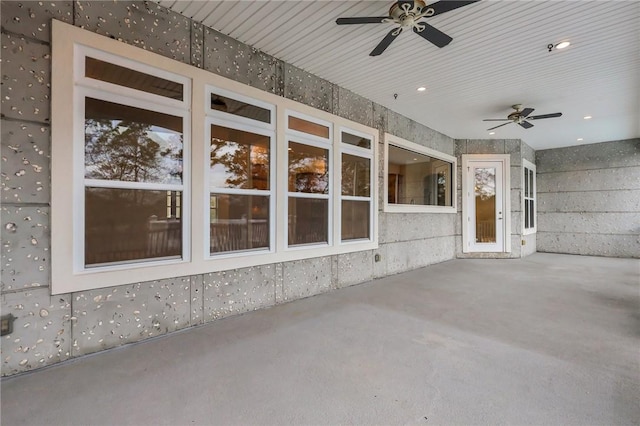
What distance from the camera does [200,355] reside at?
2500 mm

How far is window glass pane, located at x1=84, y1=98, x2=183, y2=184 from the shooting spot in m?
2.59

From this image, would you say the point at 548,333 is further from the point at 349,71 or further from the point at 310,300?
the point at 349,71

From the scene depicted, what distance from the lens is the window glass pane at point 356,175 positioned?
15.9 feet

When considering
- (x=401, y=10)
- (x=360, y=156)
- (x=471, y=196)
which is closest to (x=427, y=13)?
(x=401, y=10)

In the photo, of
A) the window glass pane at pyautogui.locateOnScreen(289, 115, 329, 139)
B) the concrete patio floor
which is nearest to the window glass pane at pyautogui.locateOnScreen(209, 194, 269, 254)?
the concrete patio floor

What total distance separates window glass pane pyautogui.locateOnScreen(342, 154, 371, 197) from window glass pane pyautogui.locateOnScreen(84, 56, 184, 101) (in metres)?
2.62

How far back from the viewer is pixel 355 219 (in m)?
5.07

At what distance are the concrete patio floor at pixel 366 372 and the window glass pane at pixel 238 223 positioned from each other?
85 cm

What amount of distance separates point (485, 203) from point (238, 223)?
684 cm

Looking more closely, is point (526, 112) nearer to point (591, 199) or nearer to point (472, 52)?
point (472, 52)

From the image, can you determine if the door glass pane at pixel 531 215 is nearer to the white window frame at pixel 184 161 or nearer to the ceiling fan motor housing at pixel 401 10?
the white window frame at pixel 184 161

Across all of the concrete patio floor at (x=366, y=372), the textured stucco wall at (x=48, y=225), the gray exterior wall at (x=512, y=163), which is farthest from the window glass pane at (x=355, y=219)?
the gray exterior wall at (x=512, y=163)

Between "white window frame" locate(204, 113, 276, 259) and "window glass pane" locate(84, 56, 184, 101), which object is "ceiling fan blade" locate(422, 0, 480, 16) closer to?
"white window frame" locate(204, 113, 276, 259)

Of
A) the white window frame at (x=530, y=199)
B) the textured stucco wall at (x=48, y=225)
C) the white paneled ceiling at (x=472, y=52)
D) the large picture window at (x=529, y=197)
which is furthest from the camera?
the large picture window at (x=529, y=197)
